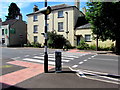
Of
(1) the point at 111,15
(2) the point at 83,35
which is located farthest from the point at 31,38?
(1) the point at 111,15

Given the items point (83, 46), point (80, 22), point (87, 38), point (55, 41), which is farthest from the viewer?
point (80, 22)

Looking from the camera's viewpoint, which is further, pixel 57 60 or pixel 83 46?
pixel 83 46

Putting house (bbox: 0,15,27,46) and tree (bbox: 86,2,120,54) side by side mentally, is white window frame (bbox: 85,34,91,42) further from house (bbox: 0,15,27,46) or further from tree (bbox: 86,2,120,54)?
house (bbox: 0,15,27,46)

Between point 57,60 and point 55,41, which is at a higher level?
point 55,41

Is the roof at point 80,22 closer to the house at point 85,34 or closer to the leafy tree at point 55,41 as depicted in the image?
the house at point 85,34

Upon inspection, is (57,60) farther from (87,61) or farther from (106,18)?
(106,18)

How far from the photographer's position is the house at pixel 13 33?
29.8 meters

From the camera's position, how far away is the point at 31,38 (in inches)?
1145

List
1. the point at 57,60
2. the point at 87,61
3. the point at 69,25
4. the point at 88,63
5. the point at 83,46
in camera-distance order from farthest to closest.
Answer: the point at 69,25, the point at 83,46, the point at 87,61, the point at 88,63, the point at 57,60

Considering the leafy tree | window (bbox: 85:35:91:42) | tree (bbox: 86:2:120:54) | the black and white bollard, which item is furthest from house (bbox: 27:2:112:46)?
the black and white bollard

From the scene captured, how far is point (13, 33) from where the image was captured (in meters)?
30.5

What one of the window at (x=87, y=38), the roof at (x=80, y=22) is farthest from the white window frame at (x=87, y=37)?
the roof at (x=80, y=22)

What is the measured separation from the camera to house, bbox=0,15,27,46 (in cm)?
2984

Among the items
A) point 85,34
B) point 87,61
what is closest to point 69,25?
point 85,34
